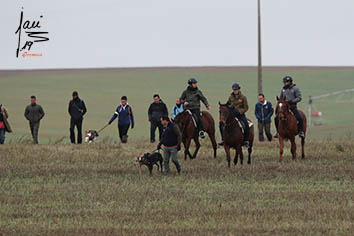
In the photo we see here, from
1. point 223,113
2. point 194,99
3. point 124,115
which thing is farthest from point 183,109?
point 223,113

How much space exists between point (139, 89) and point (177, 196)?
74198mm

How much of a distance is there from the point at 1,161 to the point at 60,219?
1201 centimetres

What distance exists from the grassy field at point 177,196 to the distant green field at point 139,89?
35592 mm

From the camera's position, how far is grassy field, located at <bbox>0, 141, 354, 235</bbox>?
1522cm

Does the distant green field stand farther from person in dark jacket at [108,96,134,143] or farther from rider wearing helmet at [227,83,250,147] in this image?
rider wearing helmet at [227,83,250,147]

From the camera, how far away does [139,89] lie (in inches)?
3666

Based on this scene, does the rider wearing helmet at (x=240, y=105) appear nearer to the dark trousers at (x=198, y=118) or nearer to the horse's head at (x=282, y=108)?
the horse's head at (x=282, y=108)

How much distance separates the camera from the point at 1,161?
91.3ft

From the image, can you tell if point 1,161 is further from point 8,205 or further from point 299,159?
point 8,205

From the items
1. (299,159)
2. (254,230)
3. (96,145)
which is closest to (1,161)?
(96,145)

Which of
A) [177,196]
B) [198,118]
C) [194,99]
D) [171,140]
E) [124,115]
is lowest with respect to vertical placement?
[177,196]

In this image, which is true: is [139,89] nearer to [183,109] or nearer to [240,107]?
[183,109]

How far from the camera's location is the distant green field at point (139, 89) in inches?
2840

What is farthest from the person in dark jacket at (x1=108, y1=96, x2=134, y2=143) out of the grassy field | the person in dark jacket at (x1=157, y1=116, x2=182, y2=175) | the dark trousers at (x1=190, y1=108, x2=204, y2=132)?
the person in dark jacket at (x1=157, y1=116, x2=182, y2=175)
